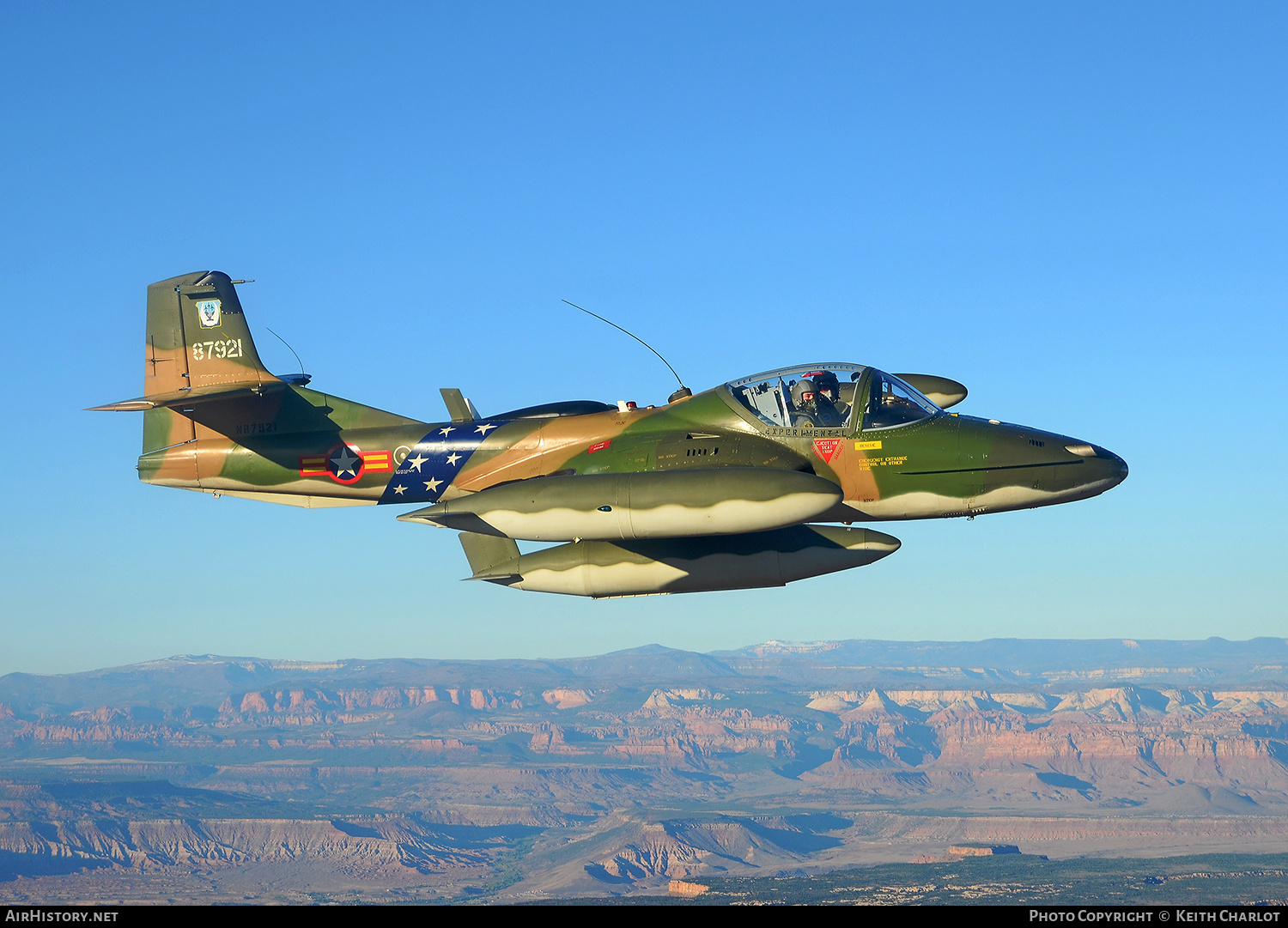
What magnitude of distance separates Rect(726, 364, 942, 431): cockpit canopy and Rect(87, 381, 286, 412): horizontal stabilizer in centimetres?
1196

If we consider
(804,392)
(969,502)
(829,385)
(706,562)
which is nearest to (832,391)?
(829,385)

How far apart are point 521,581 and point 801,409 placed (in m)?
7.36

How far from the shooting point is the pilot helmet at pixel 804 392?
2464cm

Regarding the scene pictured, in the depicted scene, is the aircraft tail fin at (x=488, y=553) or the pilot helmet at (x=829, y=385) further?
the aircraft tail fin at (x=488, y=553)

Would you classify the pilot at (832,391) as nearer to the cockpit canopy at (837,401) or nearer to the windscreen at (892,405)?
the cockpit canopy at (837,401)

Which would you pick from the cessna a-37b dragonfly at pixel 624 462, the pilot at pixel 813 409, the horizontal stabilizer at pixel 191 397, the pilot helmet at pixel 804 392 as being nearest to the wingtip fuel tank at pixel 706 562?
the cessna a-37b dragonfly at pixel 624 462

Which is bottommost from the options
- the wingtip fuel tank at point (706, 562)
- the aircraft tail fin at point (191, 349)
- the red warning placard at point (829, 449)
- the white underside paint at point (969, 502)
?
the wingtip fuel tank at point (706, 562)

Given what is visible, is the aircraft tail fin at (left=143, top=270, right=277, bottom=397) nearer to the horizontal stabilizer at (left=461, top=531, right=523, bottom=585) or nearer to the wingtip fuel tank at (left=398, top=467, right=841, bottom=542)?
the horizontal stabilizer at (left=461, top=531, right=523, bottom=585)

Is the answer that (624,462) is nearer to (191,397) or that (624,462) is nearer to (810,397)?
(810,397)

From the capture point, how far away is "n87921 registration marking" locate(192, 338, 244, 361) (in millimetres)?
28812

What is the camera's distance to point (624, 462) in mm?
24828

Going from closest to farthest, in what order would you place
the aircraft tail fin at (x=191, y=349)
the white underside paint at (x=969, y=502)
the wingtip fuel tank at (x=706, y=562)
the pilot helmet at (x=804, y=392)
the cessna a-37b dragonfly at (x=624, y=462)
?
the cessna a-37b dragonfly at (x=624, y=462) < the white underside paint at (x=969, y=502) < the pilot helmet at (x=804, y=392) < the wingtip fuel tank at (x=706, y=562) < the aircraft tail fin at (x=191, y=349)

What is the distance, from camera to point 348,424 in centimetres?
2839
